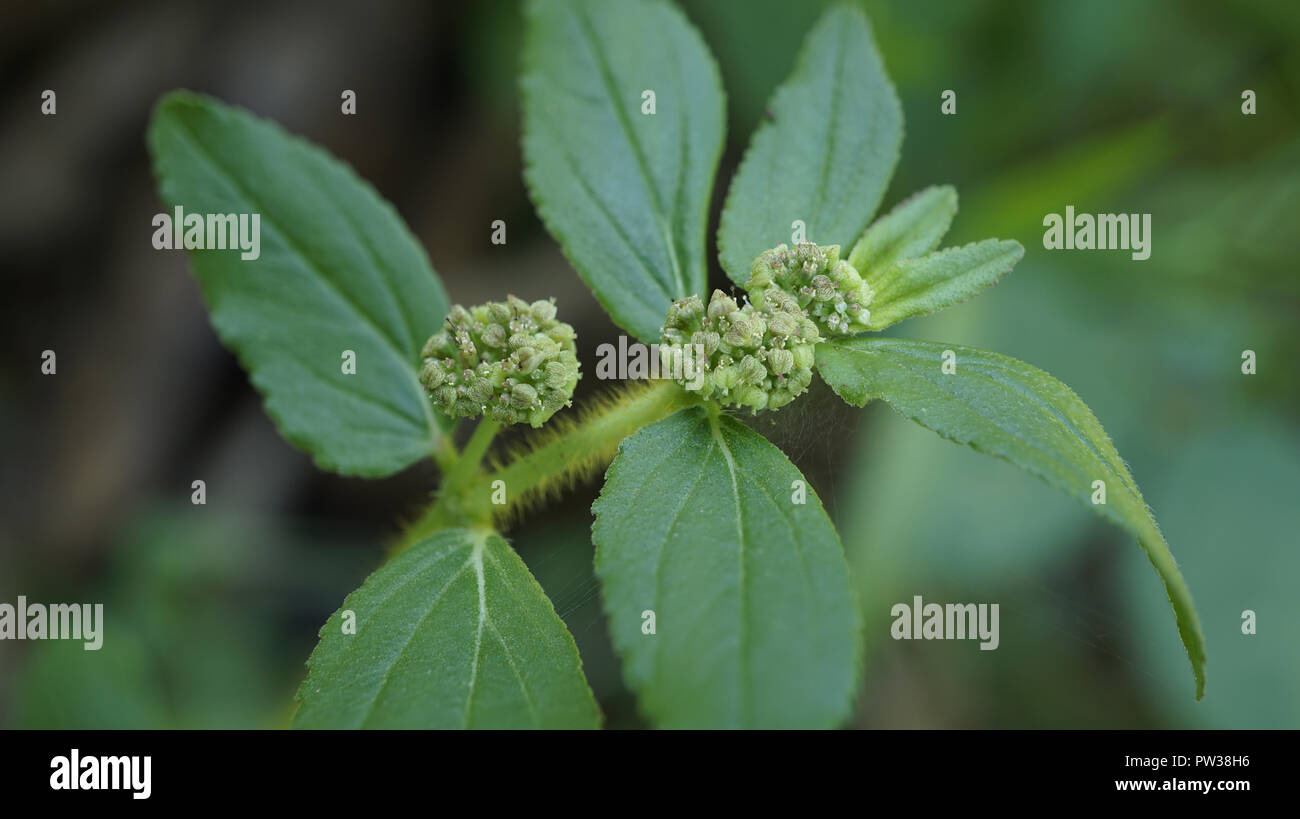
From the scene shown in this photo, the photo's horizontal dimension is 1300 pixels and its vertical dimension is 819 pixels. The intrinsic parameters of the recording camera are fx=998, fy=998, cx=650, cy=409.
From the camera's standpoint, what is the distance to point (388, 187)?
19.5 feet

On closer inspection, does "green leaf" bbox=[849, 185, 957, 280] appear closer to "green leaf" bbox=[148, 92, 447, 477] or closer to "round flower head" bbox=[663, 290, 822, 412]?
"round flower head" bbox=[663, 290, 822, 412]

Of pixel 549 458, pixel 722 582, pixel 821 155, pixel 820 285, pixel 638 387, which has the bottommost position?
pixel 722 582

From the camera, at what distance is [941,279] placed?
91.0 inches

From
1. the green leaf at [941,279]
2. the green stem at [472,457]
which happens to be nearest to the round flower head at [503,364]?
the green stem at [472,457]

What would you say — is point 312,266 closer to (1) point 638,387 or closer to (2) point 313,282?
(2) point 313,282

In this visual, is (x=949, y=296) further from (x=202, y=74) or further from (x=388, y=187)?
(x=202, y=74)

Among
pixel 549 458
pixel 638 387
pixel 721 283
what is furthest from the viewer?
pixel 721 283

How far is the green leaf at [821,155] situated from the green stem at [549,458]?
0.39 m

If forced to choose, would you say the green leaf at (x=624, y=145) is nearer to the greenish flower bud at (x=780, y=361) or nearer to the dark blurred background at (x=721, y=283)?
the greenish flower bud at (x=780, y=361)

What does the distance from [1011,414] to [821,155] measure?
3.21 ft

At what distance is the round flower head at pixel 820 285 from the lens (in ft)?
7.34

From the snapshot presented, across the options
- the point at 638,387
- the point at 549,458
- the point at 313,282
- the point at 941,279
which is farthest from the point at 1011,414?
the point at 313,282
